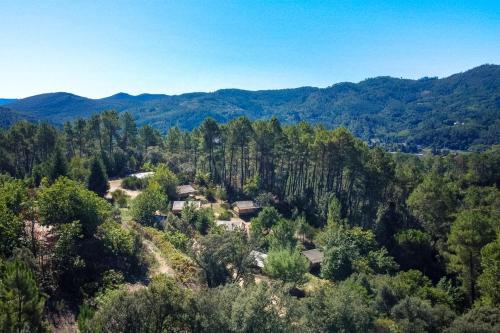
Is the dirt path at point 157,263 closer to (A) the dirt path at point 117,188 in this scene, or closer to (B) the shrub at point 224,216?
(B) the shrub at point 224,216

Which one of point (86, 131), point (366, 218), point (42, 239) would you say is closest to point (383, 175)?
point (366, 218)

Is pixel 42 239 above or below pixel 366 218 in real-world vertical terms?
above

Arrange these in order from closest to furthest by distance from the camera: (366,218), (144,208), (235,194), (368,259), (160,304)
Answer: (160,304) → (368,259) → (144,208) → (366,218) → (235,194)

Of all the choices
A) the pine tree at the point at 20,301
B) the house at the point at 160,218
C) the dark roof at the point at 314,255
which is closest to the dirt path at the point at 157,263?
the house at the point at 160,218

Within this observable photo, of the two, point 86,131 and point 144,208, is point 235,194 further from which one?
point 86,131

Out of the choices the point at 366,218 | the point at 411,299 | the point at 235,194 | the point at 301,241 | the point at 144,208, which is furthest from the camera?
the point at 235,194
